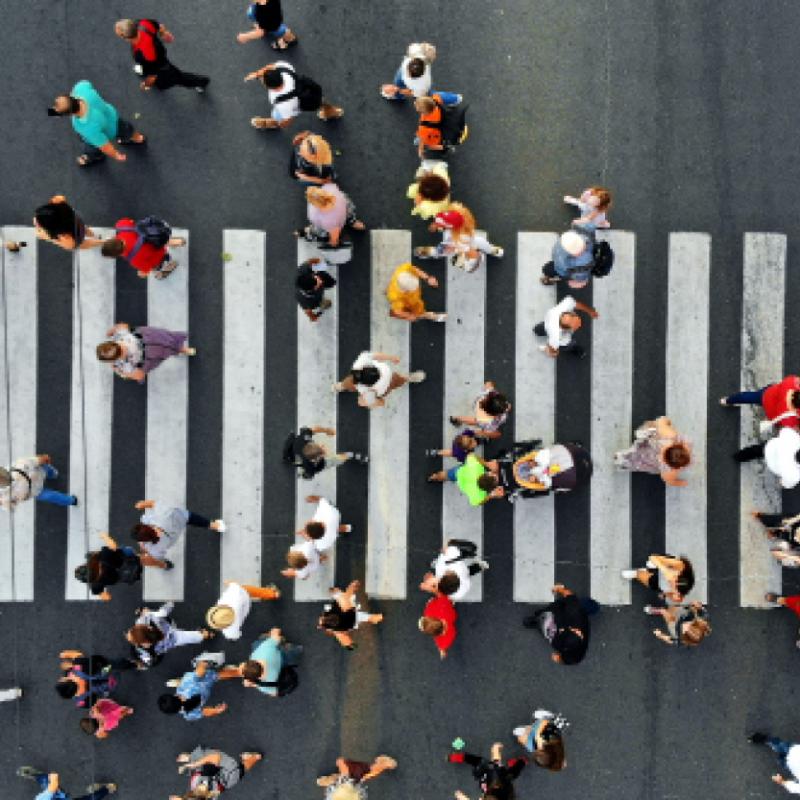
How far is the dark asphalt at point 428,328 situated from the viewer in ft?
26.5

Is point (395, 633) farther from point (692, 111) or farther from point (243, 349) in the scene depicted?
point (692, 111)

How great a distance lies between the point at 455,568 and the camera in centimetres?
734

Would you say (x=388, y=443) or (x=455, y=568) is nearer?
(x=455, y=568)

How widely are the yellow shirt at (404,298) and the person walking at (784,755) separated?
6.11 meters

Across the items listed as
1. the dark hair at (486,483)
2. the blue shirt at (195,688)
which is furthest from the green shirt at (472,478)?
the blue shirt at (195,688)

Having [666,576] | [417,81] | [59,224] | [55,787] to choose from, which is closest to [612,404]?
[666,576]

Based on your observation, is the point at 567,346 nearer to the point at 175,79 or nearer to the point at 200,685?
the point at 175,79

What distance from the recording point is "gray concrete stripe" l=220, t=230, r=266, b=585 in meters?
8.05

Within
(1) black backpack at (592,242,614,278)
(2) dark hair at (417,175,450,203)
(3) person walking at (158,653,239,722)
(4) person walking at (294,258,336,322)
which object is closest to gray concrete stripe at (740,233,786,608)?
(1) black backpack at (592,242,614,278)

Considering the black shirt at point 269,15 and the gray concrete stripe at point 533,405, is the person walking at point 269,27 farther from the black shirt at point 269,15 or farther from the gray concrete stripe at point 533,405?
the gray concrete stripe at point 533,405

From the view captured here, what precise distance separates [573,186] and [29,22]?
6.30 metres

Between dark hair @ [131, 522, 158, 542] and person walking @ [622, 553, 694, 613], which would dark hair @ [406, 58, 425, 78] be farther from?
person walking @ [622, 553, 694, 613]

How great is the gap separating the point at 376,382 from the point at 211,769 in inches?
174

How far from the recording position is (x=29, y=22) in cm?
802
